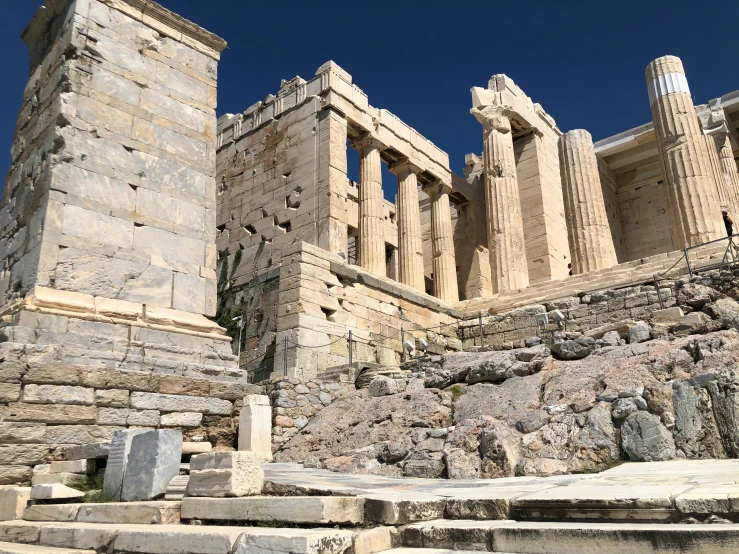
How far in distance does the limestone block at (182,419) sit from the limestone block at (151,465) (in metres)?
1.54

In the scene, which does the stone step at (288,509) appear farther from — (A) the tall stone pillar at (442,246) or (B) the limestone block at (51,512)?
(A) the tall stone pillar at (442,246)

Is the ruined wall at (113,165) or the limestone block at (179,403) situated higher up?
the ruined wall at (113,165)

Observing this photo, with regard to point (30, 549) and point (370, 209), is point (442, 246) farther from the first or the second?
point (30, 549)

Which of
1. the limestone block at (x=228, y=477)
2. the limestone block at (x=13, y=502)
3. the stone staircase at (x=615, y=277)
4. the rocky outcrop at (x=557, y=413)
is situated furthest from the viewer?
the stone staircase at (x=615, y=277)

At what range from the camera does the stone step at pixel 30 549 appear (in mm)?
3740

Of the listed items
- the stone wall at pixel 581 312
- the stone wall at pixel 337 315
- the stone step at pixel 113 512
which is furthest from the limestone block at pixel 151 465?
the stone wall at pixel 337 315

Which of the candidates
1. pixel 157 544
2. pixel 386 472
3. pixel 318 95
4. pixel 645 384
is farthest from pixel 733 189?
pixel 157 544

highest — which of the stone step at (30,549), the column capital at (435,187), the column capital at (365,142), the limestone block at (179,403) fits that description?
the column capital at (365,142)

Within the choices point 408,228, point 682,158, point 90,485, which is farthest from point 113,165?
point 682,158

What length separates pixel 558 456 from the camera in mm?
5680

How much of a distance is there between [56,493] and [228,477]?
183 centimetres

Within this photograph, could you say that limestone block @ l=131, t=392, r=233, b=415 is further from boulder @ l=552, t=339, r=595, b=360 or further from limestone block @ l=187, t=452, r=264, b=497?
boulder @ l=552, t=339, r=595, b=360

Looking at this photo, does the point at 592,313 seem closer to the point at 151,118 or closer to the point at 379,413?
the point at 379,413

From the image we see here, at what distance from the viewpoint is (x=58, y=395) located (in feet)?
19.1
